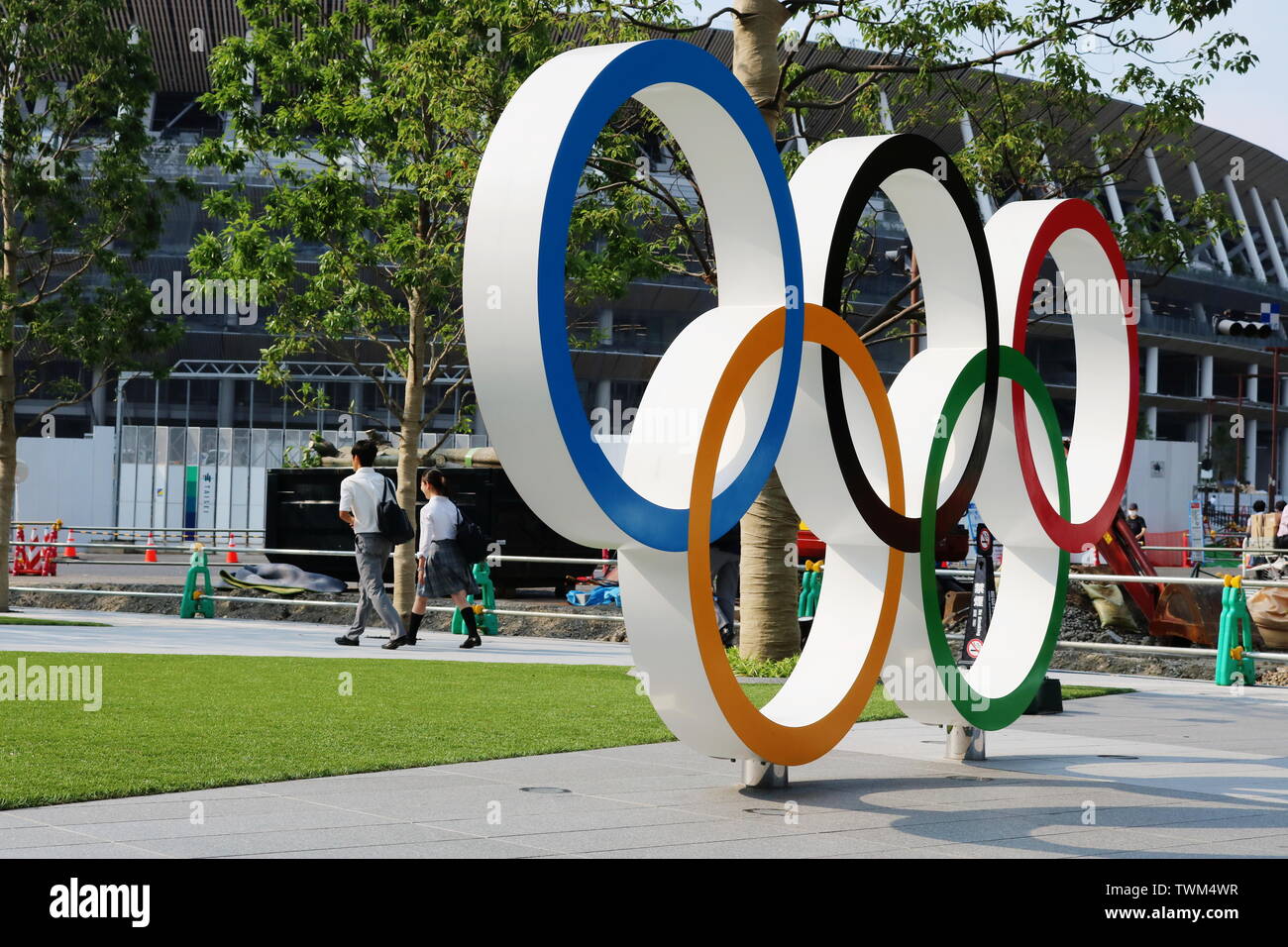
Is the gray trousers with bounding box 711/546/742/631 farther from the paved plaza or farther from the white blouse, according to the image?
the paved plaza

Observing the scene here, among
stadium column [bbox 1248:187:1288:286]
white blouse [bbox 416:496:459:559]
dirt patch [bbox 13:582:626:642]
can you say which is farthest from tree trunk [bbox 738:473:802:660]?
stadium column [bbox 1248:187:1288:286]

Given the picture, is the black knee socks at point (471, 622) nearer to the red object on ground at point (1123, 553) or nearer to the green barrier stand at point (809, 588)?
the green barrier stand at point (809, 588)

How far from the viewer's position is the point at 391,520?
1434cm

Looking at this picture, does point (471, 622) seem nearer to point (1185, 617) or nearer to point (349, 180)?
point (349, 180)

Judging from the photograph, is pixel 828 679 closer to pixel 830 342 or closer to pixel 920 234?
pixel 830 342

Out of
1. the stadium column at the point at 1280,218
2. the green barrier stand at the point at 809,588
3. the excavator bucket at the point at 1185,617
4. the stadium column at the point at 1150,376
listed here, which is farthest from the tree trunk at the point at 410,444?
the stadium column at the point at 1280,218

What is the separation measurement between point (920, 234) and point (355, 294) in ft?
37.3

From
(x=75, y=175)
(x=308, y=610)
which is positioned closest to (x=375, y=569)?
(x=308, y=610)

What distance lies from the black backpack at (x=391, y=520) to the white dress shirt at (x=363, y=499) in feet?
0.13

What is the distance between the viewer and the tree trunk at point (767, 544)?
1318cm

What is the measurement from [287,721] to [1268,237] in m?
69.5

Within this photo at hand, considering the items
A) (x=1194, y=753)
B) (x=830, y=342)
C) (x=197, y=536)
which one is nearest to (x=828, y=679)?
(x=830, y=342)

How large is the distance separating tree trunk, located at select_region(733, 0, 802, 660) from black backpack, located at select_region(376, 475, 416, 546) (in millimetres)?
3398

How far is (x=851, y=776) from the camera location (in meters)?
7.70
